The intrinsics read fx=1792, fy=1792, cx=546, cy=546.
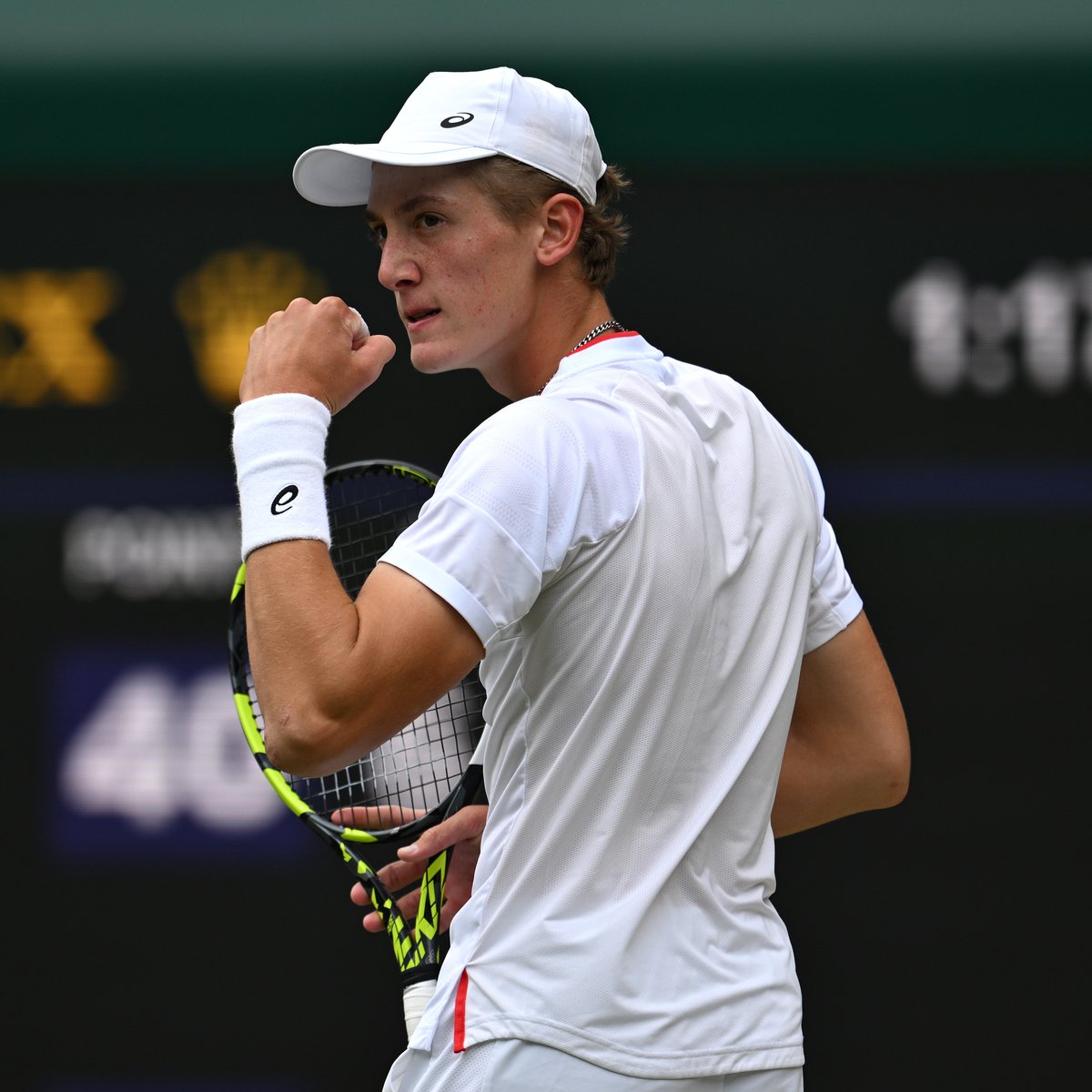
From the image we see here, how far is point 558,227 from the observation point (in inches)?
61.5

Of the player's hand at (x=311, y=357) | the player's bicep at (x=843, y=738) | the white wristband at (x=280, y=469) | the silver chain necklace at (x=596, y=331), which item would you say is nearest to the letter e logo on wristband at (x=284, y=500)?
the white wristband at (x=280, y=469)

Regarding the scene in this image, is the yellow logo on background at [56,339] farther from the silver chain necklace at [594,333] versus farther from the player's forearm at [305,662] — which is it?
the player's forearm at [305,662]

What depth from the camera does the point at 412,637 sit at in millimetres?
1270

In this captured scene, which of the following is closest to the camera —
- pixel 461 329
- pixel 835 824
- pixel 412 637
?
pixel 412 637

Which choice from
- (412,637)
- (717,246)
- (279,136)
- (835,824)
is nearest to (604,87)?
(717,246)

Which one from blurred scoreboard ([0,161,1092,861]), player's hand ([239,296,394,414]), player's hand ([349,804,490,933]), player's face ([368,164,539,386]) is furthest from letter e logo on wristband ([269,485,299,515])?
blurred scoreboard ([0,161,1092,861])

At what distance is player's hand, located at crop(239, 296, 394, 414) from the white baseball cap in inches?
5.8

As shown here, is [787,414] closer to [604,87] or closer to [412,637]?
[604,87]

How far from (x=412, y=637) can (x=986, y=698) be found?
240 centimetres

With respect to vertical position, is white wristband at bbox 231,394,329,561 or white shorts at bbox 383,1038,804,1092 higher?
white wristband at bbox 231,394,329,561

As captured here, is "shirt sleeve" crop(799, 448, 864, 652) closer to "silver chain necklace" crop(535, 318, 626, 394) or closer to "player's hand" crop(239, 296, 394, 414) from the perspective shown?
"silver chain necklace" crop(535, 318, 626, 394)

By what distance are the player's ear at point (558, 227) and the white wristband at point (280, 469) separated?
0.26 meters

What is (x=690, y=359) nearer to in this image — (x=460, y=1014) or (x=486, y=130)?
(x=486, y=130)

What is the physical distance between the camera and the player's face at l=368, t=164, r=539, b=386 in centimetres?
152
